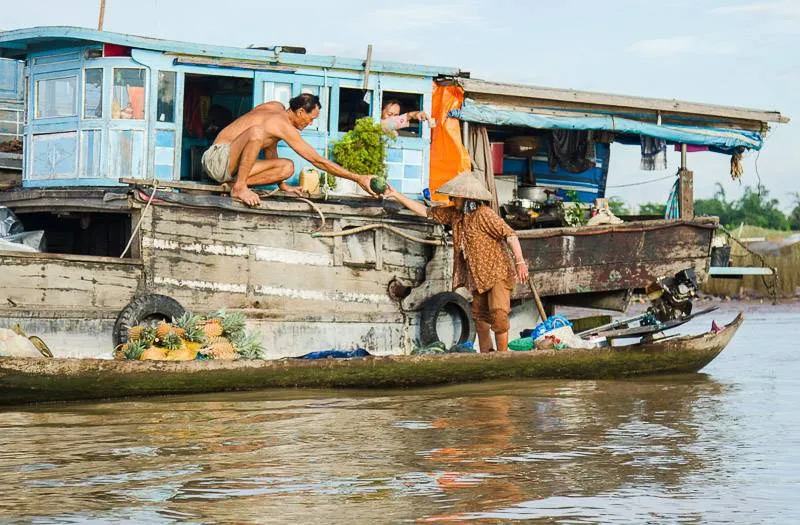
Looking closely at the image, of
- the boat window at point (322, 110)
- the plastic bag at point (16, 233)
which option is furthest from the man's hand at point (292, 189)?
the plastic bag at point (16, 233)

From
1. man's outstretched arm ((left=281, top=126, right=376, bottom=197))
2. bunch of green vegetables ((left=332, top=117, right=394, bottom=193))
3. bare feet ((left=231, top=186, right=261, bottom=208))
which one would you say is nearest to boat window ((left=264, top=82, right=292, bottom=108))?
man's outstretched arm ((left=281, top=126, right=376, bottom=197))

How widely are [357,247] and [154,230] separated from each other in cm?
201

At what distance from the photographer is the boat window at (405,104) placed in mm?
11828

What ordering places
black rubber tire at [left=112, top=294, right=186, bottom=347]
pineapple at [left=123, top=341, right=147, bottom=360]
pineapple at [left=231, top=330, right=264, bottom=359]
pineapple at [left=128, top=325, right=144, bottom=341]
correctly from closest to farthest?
pineapple at [left=123, top=341, right=147, bottom=360] < pineapple at [left=128, top=325, right=144, bottom=341] < pineapple at [left=231, top=330, right=264, bottom=359] < black rubber tire at [left=112, top=294, right=186, bottom=347]

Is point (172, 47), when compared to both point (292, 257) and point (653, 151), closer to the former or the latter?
point (292, 257)

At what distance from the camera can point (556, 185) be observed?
1472 centimetres

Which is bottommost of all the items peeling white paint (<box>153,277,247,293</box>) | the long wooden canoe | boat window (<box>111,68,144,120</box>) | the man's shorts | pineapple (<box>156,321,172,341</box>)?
the long wooden canoe

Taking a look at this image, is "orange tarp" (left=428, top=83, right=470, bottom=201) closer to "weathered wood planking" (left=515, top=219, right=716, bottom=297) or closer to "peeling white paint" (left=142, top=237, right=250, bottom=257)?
"weathered wood planking" (left=515, top=219, right=716, bottom=297)

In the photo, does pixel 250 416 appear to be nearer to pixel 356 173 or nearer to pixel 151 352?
pixel 151 352

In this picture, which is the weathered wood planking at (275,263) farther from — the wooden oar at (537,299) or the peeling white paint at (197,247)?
the wooden oar at (537,299)

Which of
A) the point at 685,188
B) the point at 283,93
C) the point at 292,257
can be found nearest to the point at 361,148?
the point at 283,93

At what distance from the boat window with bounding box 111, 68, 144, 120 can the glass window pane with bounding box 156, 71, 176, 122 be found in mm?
155

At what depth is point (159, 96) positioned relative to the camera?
34.6 feet

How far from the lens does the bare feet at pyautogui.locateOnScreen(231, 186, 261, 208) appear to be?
1049cm
